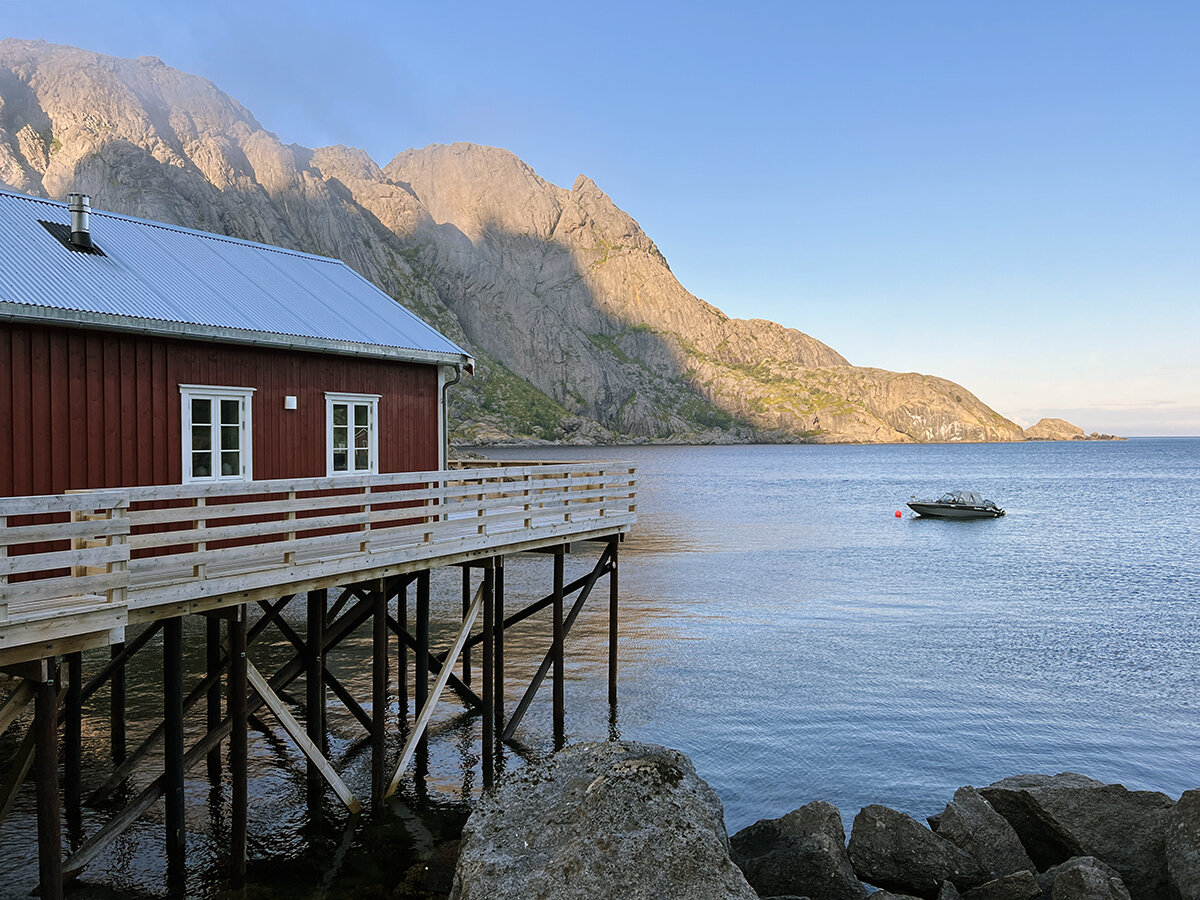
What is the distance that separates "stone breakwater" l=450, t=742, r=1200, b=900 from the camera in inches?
326

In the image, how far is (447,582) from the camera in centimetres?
4197

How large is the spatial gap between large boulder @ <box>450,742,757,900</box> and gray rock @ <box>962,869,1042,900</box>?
502cm

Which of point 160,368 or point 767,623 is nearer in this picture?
point 160,368

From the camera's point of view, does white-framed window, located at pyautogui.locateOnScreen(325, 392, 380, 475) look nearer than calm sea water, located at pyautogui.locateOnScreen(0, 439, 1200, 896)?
No

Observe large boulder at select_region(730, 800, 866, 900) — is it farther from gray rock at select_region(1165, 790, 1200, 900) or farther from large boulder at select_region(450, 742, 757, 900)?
gray rock at select_region(1165, 790, 1200, 900)

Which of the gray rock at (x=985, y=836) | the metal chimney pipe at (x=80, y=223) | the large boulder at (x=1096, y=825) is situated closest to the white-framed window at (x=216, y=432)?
the metal chimney pipe at (x=80, y=223)

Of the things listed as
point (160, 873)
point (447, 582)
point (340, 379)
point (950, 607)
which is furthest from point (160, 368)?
point (950, 607)

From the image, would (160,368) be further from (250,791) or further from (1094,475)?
(1094,475)

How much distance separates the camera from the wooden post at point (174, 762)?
40.1ft

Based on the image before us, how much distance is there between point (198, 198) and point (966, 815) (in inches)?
8040

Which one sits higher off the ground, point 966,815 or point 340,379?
point 340,379

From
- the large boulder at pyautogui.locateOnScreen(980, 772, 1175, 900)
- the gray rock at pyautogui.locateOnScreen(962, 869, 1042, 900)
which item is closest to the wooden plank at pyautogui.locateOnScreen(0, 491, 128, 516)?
the gray rock at pyautogui.locateOnScreen(962, 869, 1042, 900)

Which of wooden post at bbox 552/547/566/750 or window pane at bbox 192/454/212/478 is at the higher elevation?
window pane at bbox 192/454/212/478

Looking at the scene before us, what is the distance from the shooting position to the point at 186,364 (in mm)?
14617
